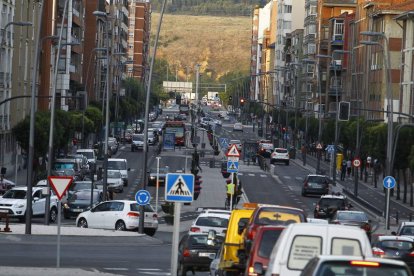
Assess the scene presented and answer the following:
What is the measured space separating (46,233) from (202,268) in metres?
12.2

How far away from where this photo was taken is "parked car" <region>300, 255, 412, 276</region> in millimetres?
14305

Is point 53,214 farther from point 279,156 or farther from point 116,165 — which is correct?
point 279,156

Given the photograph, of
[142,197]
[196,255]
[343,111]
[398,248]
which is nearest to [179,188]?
[196,255]

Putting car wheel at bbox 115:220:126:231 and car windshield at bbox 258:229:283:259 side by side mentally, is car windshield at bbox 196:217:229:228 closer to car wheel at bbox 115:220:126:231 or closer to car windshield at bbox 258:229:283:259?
car wheel at bbox 115:220:126:231

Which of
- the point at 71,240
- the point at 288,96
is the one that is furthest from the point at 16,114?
the point at 288,96

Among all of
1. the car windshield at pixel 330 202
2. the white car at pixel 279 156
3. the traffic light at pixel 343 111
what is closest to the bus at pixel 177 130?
the white car at pixel 279 156

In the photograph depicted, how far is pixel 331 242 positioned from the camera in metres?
18.1

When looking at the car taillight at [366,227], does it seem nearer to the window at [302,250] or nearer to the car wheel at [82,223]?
the car wheel at [82,223]

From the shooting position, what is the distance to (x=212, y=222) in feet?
125

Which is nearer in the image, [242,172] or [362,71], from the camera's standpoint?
[242,172]

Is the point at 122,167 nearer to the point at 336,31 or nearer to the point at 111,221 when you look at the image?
the point at 111,221

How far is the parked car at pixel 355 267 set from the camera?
46.9ft

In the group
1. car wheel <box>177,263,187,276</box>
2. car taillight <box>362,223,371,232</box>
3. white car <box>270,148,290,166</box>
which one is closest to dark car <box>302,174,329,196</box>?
white car <box>270,148,290,166</box>

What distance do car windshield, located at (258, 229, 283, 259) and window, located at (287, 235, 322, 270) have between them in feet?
10.7
